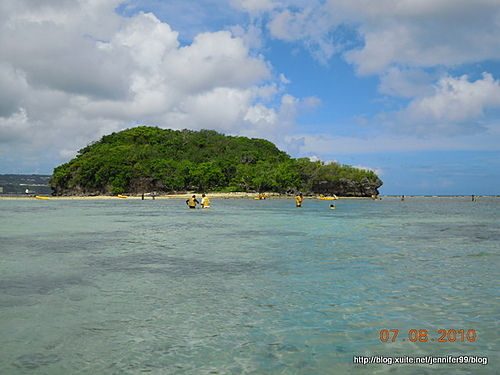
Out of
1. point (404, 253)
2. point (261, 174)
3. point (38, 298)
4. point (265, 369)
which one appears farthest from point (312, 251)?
point (261, 174)

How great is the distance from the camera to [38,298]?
35.9ft

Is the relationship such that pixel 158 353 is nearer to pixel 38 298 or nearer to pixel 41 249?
pixel 38 298
